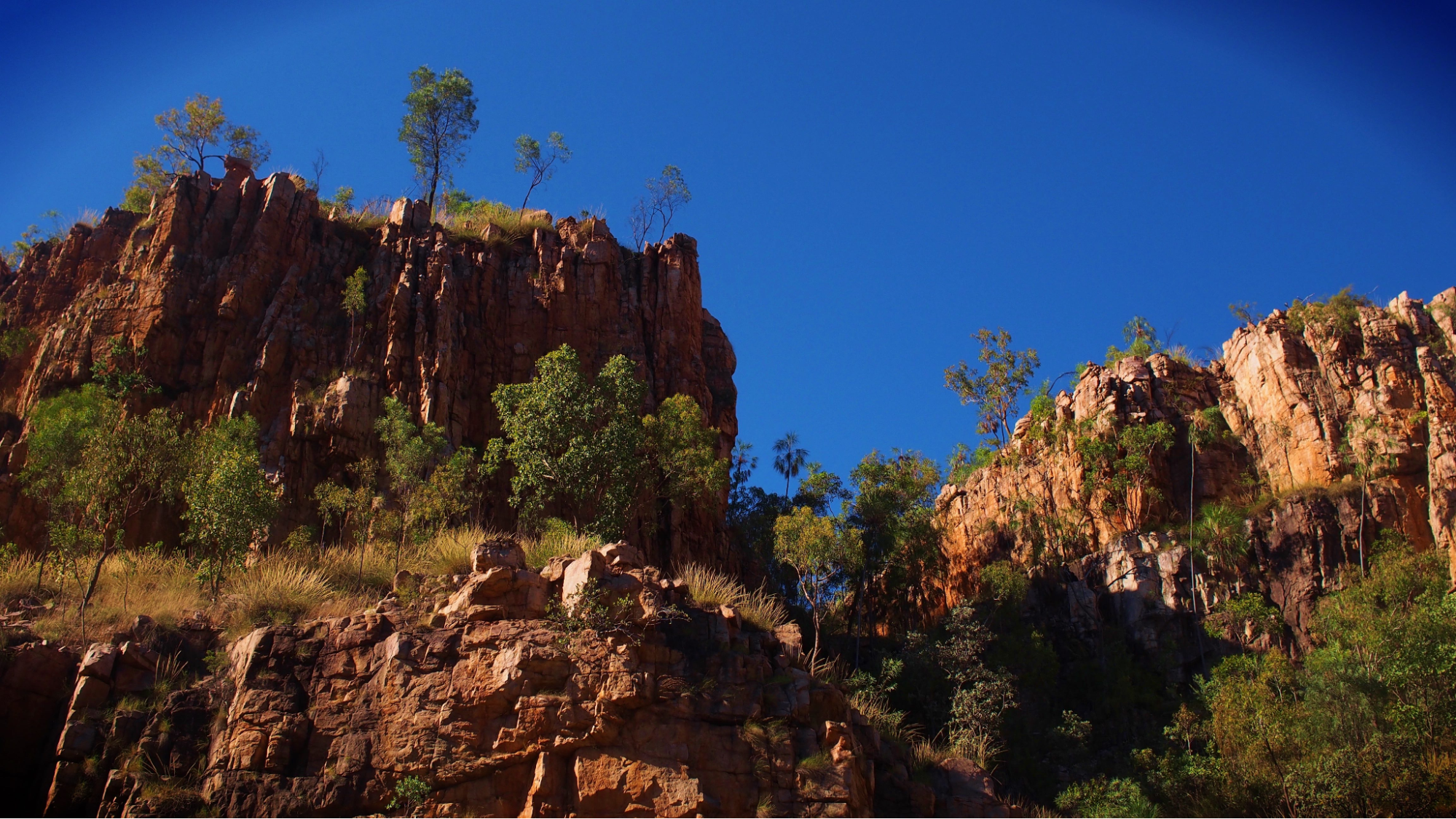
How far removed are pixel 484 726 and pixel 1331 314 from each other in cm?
3966

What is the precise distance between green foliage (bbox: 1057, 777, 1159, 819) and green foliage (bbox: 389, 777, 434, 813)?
14593 millimetres

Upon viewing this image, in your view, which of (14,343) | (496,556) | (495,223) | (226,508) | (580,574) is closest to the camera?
(580,574)

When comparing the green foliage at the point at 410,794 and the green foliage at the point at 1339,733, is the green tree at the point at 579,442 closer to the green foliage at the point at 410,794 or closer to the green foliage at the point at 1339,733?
the green foliage at the point at 410,794

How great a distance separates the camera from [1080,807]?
23.9 meters

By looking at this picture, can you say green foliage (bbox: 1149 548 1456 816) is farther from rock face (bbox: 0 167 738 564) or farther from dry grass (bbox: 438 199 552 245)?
dry grass (bbox: 438 199 552 245)

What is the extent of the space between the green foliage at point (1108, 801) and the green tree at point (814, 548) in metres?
8.19

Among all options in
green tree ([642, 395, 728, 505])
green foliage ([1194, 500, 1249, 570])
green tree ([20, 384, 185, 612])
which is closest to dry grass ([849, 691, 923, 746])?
green tree ([642, 395, 728, 505])

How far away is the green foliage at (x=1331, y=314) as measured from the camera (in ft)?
139

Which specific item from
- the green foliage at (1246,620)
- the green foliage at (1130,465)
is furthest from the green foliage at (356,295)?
the green foliage at (1246,620)

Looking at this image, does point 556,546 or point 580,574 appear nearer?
point 580,574

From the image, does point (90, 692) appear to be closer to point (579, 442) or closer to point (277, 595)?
point (277, 595)

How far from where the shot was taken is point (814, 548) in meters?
32.0

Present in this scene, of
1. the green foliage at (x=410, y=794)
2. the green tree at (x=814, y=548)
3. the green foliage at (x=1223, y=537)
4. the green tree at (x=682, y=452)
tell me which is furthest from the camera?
the green foliage at (x=1223, y=537)

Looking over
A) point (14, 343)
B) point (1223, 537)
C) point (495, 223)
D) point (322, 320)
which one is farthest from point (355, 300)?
point (1223, 537)
